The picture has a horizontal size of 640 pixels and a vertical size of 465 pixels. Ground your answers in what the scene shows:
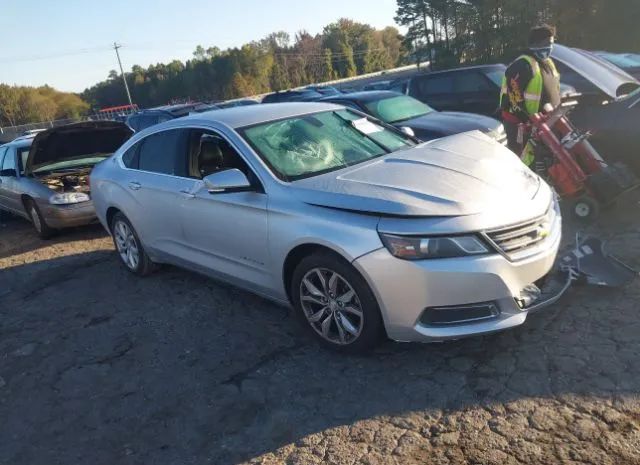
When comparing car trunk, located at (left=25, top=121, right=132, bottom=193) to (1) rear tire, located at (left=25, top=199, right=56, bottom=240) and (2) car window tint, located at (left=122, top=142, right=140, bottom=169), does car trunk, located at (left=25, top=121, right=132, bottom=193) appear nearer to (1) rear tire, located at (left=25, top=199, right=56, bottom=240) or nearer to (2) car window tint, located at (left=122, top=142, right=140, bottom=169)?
(1) rear tire, located at (left=25, top=199, right=56, bottom=240)

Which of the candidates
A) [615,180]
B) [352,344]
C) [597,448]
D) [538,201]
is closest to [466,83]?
[615,180]

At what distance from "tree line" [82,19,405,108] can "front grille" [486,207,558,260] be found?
9512cm

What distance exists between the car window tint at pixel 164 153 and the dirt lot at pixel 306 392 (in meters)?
1.24

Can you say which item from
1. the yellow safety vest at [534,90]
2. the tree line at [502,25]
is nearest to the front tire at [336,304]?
the yellow safety vest at [534,90]

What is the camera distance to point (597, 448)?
246 centimetres

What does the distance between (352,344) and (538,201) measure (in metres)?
1.49

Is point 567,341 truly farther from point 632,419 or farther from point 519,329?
point 632,419

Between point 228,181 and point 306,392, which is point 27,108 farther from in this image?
point 306,392

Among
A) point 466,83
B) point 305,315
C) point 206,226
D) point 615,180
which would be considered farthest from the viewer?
point 466,83

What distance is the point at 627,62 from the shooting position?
10.9 meters

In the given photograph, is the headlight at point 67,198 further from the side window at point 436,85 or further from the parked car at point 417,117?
the side window at point 436,85

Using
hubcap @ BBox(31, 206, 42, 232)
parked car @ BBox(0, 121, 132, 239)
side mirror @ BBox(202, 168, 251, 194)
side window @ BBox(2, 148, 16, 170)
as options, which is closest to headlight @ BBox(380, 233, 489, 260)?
side mirror @ BBox(202, 168, 251, 194)

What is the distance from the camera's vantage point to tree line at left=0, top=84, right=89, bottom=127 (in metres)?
82.5

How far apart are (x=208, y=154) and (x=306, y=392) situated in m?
2.18
